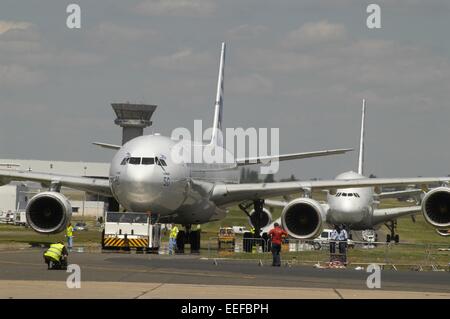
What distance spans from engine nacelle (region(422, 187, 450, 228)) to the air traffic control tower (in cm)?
13901

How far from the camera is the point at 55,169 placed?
18175cm

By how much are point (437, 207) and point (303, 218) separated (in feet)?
18.1

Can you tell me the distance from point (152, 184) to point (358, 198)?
23.6m

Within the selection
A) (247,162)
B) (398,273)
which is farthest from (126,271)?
(247,162)

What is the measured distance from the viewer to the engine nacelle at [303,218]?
1684 inches

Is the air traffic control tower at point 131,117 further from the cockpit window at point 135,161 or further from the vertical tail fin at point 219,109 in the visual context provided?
the cockpit window at point 135,161

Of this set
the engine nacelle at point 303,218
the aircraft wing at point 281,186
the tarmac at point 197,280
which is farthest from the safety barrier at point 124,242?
the aircraft wing at point 281,186

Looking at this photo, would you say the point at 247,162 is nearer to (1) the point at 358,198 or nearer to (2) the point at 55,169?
(1) the point at 358,198

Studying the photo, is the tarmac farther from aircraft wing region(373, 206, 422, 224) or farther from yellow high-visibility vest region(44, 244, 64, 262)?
aircraft wing region(373, 206, 422, 224)

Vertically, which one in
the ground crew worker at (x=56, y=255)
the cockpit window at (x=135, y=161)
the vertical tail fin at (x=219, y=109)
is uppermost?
the vertical tail fin at (x=219, y=109)

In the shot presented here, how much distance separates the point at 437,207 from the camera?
42906 millimetres

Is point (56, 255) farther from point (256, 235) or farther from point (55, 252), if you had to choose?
point (256, 235)

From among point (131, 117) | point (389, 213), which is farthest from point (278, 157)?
point (131, 117)

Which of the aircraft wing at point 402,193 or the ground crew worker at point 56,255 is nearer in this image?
the ground crew worker at point 56,255
